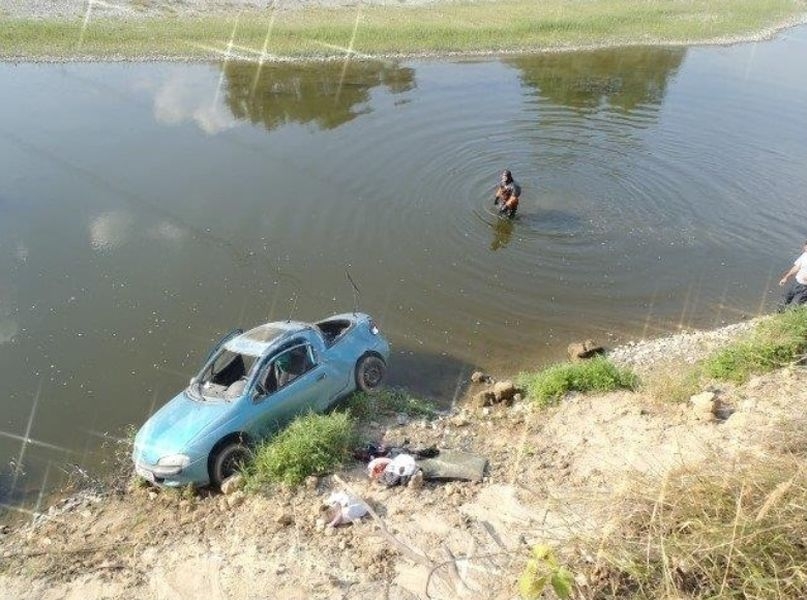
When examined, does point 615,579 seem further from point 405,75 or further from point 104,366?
point 405,75

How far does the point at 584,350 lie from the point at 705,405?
320 cm

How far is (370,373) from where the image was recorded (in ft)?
36.9

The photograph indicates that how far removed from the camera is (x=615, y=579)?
5.73 m

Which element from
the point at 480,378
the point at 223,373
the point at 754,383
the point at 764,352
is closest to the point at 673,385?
the point at 754,383

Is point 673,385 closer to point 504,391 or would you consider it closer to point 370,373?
point 504,391

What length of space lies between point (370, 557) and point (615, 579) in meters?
2.73

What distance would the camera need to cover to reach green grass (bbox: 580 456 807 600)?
208 inches

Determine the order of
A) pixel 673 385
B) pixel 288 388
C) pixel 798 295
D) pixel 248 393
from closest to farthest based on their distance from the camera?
pixel 248 393
pixel 288 388
pixel 673 385
pixel 798 295

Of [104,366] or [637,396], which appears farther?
[104,366]

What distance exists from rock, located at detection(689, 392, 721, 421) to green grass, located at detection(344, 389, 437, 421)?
12.7 ft

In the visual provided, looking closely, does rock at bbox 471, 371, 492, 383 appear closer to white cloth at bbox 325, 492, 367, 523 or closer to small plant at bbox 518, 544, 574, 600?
white cloth at bbox 325, 492, 367, 523

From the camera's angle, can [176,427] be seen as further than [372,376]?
No

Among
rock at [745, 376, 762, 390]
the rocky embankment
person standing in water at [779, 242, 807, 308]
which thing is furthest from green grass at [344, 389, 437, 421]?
person standing in water at [779, 242, 807, 308]

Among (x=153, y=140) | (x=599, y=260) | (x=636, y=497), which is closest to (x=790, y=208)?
(x=599, y=260)
